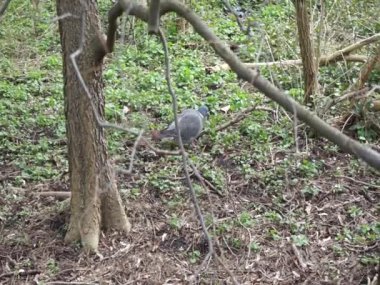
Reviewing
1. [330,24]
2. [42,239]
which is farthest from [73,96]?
[330,24]

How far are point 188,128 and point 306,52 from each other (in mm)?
1333

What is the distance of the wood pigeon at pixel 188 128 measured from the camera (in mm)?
5355

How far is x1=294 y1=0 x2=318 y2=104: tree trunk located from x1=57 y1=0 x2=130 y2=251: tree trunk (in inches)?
93.1

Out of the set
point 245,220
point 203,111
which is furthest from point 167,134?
point 245,220

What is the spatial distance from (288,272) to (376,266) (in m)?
0.55

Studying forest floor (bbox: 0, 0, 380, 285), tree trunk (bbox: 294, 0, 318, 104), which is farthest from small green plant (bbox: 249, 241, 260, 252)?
tree trunk (bbox: 294, 0, 318, 104)

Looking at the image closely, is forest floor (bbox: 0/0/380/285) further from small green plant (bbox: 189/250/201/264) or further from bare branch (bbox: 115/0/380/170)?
bare branch (bbox: 115/0/380/170)

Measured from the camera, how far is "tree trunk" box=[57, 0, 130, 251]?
3754mm

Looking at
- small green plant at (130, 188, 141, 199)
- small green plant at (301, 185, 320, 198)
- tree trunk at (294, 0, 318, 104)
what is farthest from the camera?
tree trunk at (294, 0, 318, 104)

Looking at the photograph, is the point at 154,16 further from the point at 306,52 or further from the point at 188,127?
the point at 306,52

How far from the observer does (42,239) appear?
4.17m

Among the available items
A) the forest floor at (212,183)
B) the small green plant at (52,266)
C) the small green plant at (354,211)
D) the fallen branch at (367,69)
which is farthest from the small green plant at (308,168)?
the small green plant at (52,266)

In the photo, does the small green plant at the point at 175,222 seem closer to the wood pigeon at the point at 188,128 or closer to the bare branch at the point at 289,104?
the wood pigeon at the point at 188,128

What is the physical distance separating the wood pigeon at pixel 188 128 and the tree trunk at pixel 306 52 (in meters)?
1.08
